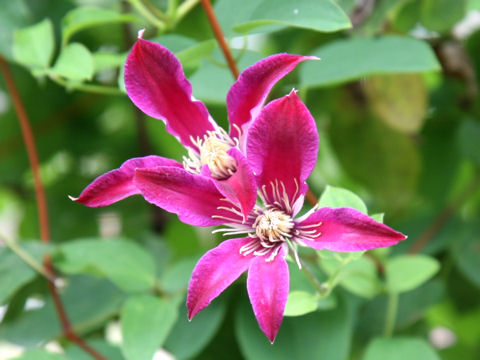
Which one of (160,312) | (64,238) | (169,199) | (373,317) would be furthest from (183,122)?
(64,238)

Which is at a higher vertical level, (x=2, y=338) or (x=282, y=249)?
(x=282, y=249)

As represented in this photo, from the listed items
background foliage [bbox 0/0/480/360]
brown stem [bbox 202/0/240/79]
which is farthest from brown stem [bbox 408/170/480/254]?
brown stem [bbox 202/0/240/79]

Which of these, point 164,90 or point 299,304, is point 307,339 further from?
point 164,90

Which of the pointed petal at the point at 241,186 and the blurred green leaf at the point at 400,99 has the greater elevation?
the pointed petal at the point at 241,186

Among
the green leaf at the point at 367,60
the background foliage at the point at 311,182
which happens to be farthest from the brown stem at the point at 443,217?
the green leaf at the point at 367,60

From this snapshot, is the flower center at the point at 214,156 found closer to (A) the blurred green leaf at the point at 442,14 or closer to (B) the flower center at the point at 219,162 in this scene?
(B) the flower center at the point at 219,162

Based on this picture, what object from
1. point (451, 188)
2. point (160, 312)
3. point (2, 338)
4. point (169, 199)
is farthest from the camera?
point (451, 188)

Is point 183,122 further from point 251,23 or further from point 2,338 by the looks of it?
point 2,338
